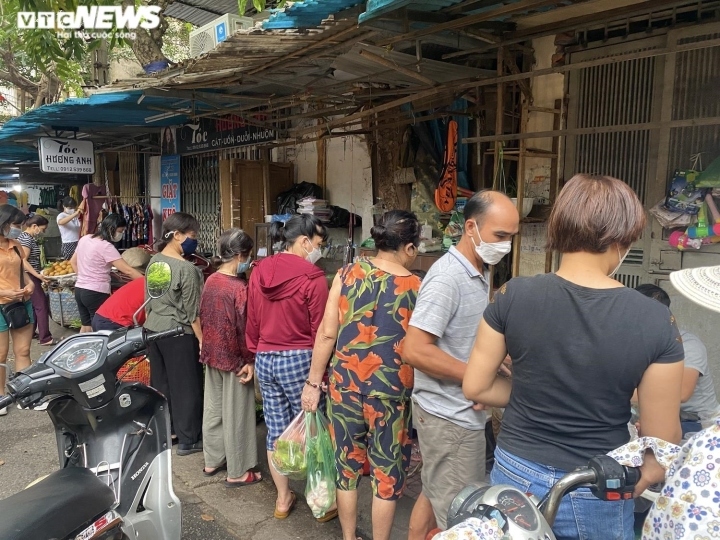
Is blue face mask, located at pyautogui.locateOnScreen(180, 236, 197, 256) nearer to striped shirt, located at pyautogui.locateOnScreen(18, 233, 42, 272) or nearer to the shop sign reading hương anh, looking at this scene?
the shop sign reading hương anh

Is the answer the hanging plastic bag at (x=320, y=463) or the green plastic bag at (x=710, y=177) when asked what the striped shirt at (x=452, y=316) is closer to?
the hanging plastic bag at (x=320, y=463)

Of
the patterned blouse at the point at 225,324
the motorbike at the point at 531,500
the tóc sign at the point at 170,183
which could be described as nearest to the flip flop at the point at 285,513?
the patterned blouse at the point at 225,324

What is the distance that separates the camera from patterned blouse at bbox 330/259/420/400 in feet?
8.84

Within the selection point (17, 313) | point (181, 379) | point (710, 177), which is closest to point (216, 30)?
point (17, 313)

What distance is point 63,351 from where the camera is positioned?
2.47 meters

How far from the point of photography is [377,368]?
8.84 feet

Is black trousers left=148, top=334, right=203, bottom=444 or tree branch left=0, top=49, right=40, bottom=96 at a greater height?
Result: tree branch left=0, top=49, right=40, bottom=96

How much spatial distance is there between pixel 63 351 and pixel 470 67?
3.39 m

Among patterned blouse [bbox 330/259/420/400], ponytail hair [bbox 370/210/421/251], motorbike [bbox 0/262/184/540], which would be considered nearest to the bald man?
patterned blouse [bbox 330/259/420/400]

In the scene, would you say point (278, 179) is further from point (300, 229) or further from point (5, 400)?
point (5, 400)

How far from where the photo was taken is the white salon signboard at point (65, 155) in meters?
8.84

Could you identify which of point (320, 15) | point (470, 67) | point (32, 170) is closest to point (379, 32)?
point (320, 15)

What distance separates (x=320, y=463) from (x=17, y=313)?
3.75 meters

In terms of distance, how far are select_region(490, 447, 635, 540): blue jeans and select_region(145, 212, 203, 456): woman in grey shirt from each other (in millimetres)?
2963
